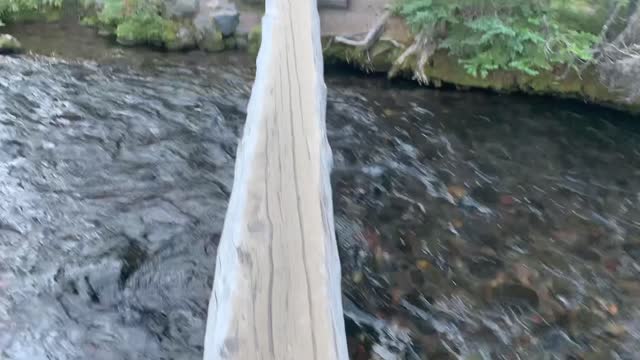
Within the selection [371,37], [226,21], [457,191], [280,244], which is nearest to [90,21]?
[226,21]

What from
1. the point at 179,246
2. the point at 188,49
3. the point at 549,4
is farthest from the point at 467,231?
the point at 188,49

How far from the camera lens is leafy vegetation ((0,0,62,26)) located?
32.8ft

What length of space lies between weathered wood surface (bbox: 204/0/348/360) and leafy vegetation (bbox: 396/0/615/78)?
4.94 metres

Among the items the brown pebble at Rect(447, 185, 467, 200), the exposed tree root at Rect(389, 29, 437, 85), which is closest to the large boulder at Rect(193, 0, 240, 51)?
the exposed tree root at Rect(389, 29, 437, 85)

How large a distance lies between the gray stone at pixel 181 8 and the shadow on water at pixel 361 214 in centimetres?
121

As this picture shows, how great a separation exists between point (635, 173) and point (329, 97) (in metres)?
3.67

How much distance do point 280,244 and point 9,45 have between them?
7961 millimetres

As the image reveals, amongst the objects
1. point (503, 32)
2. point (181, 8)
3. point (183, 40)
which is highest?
point (503, 32)

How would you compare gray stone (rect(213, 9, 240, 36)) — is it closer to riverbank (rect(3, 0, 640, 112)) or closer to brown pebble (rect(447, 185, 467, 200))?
riverbank (rect(3, 0, 640, 112))

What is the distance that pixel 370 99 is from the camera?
27.8 ft

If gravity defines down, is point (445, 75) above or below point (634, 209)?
above

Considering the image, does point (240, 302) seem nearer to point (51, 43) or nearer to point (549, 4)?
point (549, 4)

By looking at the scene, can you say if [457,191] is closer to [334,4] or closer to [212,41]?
[334,4]

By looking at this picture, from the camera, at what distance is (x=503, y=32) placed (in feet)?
27.1
